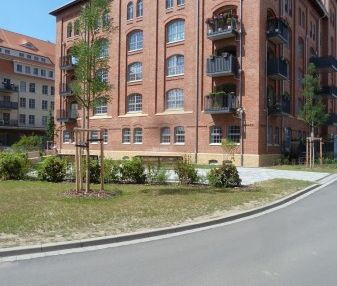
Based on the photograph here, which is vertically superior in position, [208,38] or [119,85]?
[208,38]

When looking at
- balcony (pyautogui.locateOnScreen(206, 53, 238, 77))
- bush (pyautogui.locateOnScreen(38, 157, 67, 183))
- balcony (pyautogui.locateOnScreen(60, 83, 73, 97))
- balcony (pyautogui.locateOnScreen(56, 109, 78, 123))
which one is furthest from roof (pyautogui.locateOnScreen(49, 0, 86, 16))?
bush (pyautogui.locateOnScreen(38, 157, 67, 183))

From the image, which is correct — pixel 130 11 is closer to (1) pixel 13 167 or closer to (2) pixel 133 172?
(1) pixel 13 167

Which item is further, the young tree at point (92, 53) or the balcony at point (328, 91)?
the balcony at point (328, 91)

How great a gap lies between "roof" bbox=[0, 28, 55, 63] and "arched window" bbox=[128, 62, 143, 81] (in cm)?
4094

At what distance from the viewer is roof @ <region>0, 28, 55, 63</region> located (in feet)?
246

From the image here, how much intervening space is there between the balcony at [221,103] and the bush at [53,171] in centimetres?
1613

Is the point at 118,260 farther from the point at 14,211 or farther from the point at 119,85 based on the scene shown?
the point at 119,85

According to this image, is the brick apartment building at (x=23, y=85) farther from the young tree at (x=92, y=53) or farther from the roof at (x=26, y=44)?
the young tree at (x=92, y=53)

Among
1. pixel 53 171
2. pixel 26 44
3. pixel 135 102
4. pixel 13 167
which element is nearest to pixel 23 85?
pixel 26 44

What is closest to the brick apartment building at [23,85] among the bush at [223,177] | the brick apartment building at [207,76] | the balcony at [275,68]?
the brick apartment building at [207,76]

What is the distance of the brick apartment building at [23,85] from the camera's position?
7294cm

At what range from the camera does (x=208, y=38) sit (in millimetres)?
33312

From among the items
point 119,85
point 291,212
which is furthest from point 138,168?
point 119,85

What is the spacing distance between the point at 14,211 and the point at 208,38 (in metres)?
25.5
